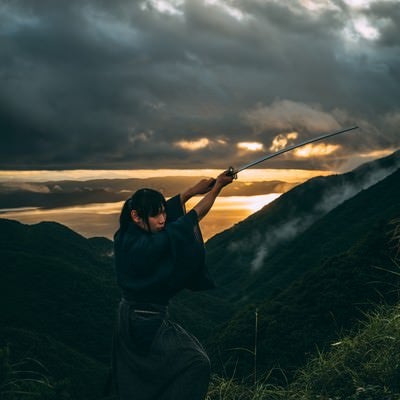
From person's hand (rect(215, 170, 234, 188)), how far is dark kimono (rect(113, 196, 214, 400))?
342 millimetres

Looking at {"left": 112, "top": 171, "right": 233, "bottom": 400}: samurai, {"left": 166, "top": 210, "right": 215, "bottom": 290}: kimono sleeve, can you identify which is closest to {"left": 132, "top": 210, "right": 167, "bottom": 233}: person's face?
{"left": 112, "top": 171, "right": 233, "bottom": 400}: samurai

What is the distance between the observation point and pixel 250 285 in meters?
90.9

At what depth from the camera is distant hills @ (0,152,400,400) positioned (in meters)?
16.4

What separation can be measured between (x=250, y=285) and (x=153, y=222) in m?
88.3

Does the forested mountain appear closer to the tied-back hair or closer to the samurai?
the samurai

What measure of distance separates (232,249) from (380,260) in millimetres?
118802

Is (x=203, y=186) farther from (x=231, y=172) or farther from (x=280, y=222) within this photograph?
(x=280, y=222)

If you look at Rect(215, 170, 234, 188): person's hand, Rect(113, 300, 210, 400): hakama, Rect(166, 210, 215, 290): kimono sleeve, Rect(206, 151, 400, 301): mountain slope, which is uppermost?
Rect(215, 170, 234, 188): person's hand

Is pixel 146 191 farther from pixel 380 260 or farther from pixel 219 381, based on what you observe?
pixel 380 260

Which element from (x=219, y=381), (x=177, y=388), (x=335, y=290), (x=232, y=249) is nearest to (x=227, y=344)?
(x=335, y=290)

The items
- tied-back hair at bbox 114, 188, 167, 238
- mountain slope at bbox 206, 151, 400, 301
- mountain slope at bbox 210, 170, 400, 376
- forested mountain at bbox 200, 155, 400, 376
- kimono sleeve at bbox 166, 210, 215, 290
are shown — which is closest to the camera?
kimono sleeve at bbox 166, 210, 215, 290

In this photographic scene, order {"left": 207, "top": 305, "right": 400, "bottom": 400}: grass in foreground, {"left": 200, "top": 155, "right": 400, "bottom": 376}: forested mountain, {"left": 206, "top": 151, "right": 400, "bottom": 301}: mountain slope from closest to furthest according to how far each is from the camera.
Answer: {"left": 207, "top": 305, "right": 400, "bottom": 400}: grass in foreground, {"left": 200, "top": 155, "right": 400, "bottom": 376}: forested mountain, {"left": 206, "top": 151, "right": 400, "bottom": 301}: mountain slope

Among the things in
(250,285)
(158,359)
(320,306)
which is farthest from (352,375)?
(250,285)

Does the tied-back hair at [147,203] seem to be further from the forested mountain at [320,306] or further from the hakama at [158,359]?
the forested mountain at [320,306]
